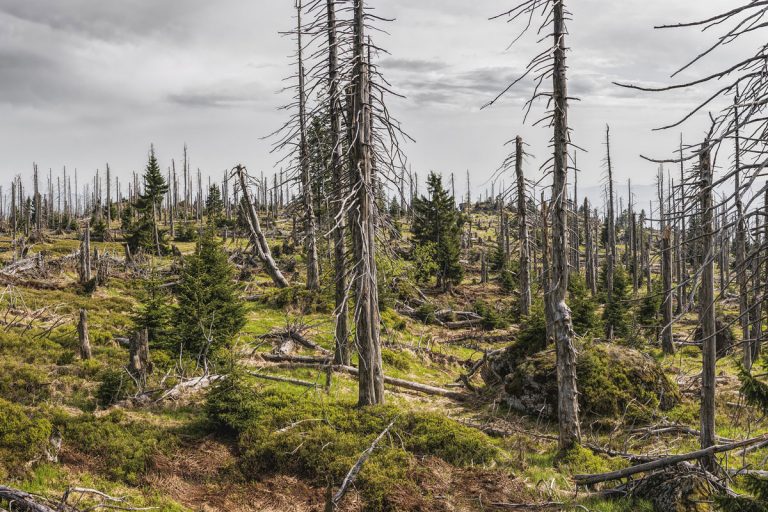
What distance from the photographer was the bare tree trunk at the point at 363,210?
1039cm

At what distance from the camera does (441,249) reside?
38.7m

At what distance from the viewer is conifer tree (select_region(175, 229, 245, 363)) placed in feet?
45.9

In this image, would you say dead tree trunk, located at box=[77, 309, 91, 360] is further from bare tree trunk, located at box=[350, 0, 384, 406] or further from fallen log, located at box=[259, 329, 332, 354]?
bare tree trunk, located at box=[350, 0, 384, 406]

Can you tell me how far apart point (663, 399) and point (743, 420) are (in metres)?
1.94

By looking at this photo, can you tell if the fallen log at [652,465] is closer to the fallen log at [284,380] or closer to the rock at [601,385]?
the rock at [601,385]

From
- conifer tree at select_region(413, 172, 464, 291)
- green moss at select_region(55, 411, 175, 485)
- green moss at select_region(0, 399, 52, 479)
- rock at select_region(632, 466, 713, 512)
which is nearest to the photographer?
rock at select_region(632, 466, 713, 512)

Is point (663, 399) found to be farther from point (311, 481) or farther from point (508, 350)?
point (311, 481)

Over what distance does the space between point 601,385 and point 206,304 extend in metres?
11.3

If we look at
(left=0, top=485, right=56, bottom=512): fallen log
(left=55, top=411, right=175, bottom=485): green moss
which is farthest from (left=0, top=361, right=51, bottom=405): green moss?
(left=0, top=485, right=56, bottom=512): fallen log

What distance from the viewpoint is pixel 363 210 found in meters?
10.6

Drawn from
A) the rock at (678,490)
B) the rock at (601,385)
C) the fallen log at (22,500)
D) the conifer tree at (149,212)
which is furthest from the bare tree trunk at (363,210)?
the conifer tree at (149,212)

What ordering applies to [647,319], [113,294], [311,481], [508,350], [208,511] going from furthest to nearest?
[647,319], [113,294], [508,350], [311,481], [208,511]

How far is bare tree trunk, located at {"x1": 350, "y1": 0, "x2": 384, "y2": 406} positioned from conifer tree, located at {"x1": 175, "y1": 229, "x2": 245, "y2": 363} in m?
4.90

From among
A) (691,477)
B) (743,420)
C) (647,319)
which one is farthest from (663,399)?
(647,319)
